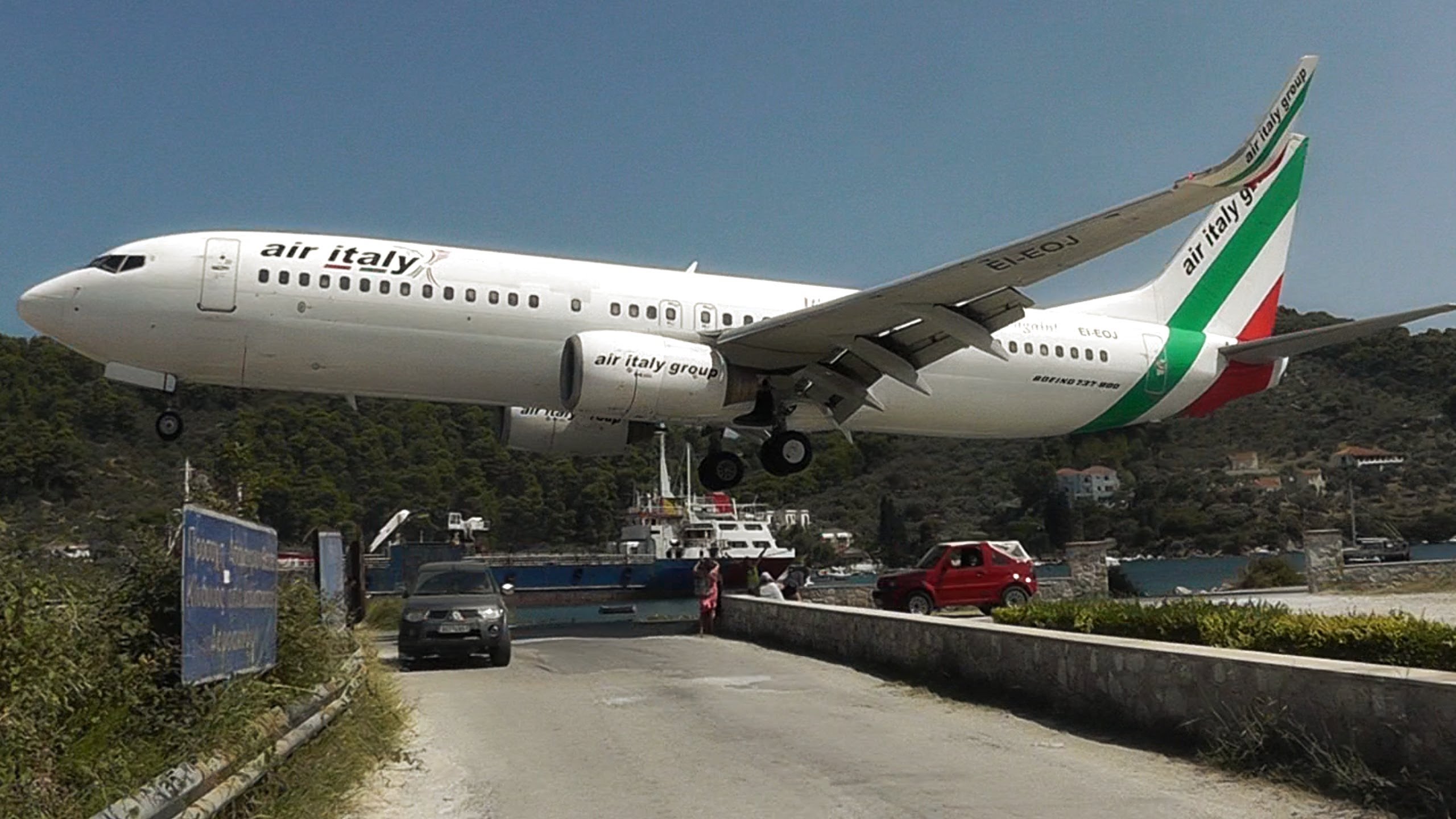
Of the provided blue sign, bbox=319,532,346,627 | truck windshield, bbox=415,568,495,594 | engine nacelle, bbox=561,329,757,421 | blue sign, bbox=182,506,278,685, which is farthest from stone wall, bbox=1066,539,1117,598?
blue sign, bbox=182,506,278,685

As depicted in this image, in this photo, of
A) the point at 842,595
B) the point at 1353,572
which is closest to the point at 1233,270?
the point at 1353,572

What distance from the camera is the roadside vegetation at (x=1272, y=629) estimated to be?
819 centimetres

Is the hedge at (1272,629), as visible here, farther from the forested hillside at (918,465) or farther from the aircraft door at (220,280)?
the forested hillside at (918,465)

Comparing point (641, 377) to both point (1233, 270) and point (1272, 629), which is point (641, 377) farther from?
point (1233, 270)

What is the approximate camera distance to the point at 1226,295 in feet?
90.3

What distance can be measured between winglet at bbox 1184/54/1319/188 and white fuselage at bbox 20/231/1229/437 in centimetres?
822

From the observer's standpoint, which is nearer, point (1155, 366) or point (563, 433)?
point (563, 433)

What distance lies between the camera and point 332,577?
12445mm

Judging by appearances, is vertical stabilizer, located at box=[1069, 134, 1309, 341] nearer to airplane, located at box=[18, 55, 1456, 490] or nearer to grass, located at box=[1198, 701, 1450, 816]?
airplane, located at box=[18, 55, 1456, 490]

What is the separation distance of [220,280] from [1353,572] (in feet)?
70.5

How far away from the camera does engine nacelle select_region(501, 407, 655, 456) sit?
23078 millimetres

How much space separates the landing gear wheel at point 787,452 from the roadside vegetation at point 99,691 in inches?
583

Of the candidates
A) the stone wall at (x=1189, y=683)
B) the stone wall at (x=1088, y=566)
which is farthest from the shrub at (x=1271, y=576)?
the stone wall at (x=1189, y=683)

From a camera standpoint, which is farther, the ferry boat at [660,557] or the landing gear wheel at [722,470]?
the ferry boat at [660,557]
